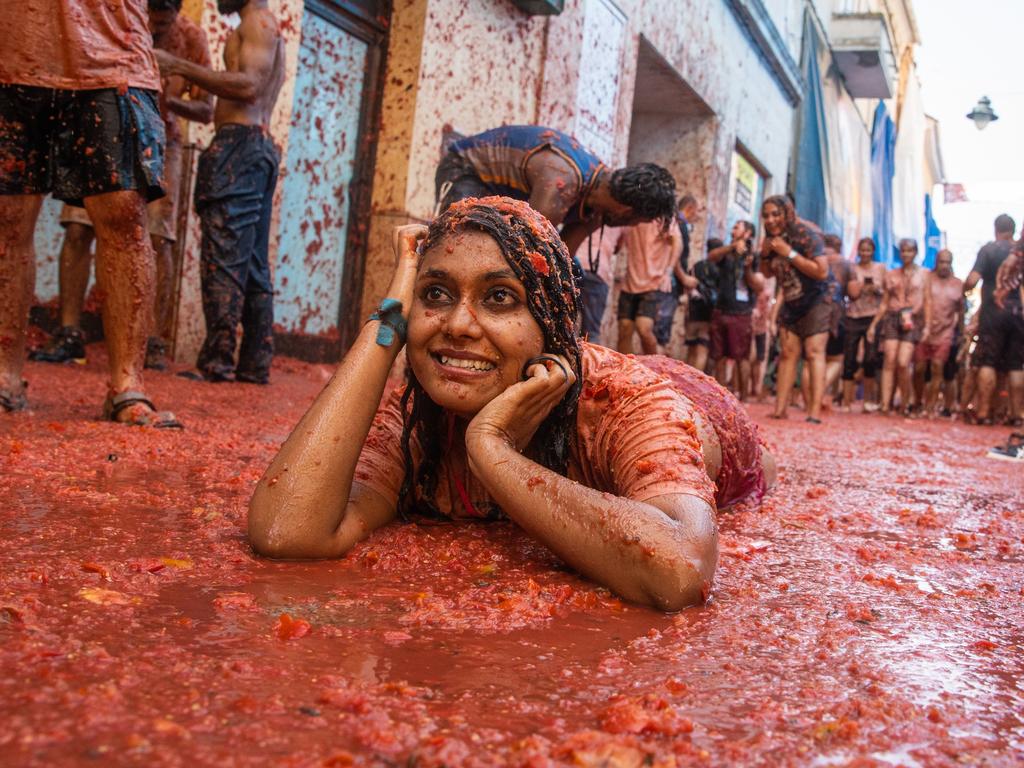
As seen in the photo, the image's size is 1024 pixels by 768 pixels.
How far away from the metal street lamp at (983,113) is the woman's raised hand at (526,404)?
23.1 m

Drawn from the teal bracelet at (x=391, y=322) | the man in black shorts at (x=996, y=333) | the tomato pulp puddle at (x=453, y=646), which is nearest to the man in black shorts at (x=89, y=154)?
the tomato pulp puddle at (x=453, y=646)

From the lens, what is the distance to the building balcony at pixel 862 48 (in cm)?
1930

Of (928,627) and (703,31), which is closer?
(928,627)

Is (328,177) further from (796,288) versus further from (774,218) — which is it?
(796,288)

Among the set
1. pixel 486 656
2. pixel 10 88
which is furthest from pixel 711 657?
pixel 10 88

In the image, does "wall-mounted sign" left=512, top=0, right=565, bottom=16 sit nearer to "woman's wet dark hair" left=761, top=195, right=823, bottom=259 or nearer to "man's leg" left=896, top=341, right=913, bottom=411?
"woman's wet dark hair" left=761, top=195, right=823, bottom=259

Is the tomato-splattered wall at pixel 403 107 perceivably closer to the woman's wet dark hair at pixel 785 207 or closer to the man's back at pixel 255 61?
the man's back at pixel 255 61

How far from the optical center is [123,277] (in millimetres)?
3488

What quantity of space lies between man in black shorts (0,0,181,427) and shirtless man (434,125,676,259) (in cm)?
168

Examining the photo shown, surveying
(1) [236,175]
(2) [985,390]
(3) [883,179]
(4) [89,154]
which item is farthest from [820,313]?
(3) [883,179]

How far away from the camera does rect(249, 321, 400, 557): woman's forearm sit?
6.60 ft

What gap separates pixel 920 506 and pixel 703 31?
35.1 feet

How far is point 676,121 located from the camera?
46.3ft

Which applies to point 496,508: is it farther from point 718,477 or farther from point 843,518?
point 843,518
